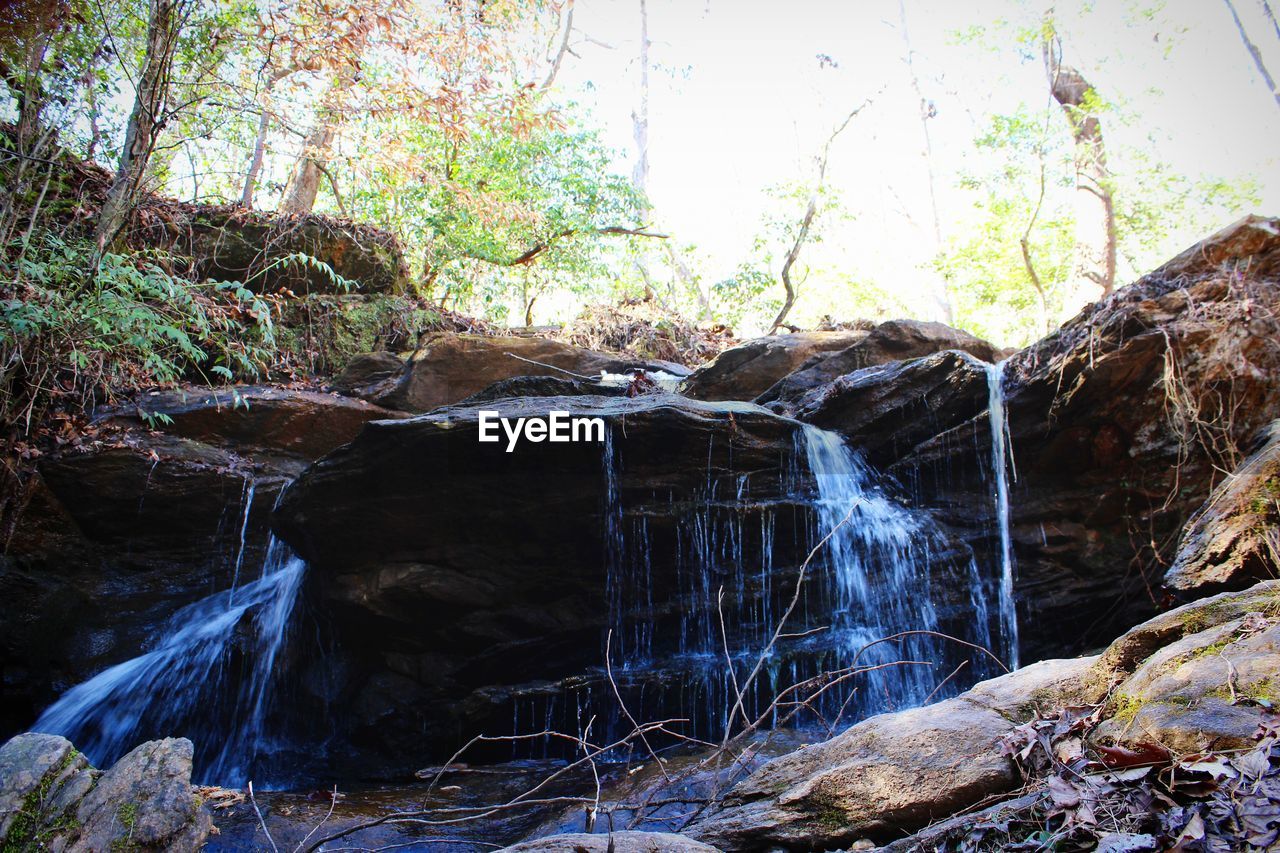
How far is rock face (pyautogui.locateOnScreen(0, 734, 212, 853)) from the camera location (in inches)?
114

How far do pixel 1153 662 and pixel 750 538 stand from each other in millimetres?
4143

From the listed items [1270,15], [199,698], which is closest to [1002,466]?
[199,698]

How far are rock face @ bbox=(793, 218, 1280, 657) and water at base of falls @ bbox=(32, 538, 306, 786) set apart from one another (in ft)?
19.8

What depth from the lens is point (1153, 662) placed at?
8.49 ft

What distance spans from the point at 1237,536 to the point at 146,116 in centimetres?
869

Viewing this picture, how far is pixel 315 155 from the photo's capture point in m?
10.1

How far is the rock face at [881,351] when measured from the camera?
8.55m

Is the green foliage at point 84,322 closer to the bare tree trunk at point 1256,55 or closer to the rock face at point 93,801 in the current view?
the rock face at point 93,801

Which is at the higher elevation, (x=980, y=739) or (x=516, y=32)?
(x=516, y=32)

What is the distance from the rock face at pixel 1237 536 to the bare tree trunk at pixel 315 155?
372 inches

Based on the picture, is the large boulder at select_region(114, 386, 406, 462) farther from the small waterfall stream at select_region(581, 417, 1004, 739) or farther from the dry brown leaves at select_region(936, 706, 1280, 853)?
the dry brown leaves at select_region(936, 706, 1280, 853)

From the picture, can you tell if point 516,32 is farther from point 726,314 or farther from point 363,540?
point 363,540

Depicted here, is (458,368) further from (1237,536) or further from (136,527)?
(1237,536)

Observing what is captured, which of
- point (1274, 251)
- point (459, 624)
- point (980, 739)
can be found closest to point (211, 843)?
point (459, 624)
